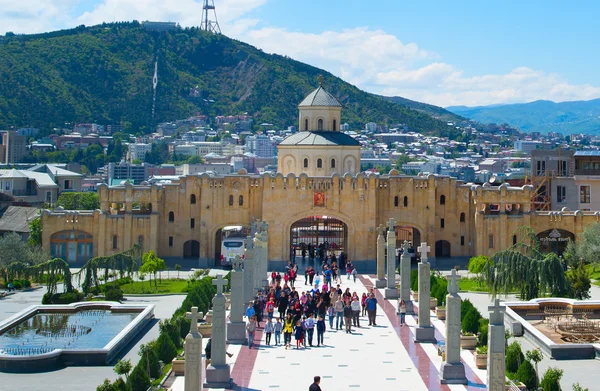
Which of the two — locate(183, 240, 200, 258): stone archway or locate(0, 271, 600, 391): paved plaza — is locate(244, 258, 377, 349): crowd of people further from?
locate(183, 240, 200, 258): stone archway

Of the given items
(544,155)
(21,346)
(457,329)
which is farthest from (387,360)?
(544,155)

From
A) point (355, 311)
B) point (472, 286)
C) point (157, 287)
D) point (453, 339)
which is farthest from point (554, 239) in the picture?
point (453, 339)

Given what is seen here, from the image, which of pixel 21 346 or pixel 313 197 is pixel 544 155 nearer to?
pixel 313 197

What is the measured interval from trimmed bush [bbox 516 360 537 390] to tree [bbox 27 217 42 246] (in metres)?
37.5

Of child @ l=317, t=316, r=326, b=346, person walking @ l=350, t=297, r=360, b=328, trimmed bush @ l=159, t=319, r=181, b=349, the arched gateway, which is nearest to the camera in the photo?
trimmed bush @ l=159, t=319, r=181, b=349

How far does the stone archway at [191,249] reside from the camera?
60578mm

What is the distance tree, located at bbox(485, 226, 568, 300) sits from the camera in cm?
4131

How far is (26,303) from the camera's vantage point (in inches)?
1710

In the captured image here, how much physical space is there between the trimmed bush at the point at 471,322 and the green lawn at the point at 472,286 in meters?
11.6

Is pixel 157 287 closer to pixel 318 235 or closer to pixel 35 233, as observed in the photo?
pixel 35 233

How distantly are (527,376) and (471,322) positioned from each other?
7321mm

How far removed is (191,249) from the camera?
200 feet

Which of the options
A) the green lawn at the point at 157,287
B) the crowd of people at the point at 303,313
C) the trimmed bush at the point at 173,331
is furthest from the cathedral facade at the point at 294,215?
the trimmed bush at the point at 173,331

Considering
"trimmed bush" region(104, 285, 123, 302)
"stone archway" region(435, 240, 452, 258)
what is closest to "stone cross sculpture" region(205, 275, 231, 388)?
"trimmed bush" region(104, 285, 123, 302)
